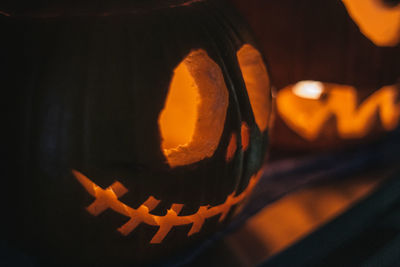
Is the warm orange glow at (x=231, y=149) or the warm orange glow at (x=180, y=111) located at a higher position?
the warm orange glow at (x=180, y=111)

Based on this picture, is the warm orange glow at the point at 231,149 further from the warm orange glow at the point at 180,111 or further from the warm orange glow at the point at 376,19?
the warm orange glow at the point at 376,19

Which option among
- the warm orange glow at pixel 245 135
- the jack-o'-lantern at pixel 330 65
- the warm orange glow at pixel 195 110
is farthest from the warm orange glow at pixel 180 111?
the jack-o'-lantern at pixel 330 65

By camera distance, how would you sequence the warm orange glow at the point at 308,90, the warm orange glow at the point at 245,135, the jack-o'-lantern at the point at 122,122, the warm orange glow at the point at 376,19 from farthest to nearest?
the warm orange glow at the point at 308,90 < the warm orange glow at the point at 376,19 < the warm orange glow at the point at 245,135 < the jack-o'-lantern at the point at 122,122

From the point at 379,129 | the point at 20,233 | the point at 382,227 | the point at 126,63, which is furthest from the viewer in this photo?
the point at 379,129

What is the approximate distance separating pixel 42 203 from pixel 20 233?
11 cm

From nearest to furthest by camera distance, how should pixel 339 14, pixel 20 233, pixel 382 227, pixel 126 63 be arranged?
pixel 126 63 < pixel 20 233 < pixel 382 227 < pixel 339 14

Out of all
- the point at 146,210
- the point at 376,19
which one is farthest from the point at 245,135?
the point at 376,19

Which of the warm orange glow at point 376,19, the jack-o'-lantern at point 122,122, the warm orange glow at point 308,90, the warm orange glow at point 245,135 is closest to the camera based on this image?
the jack-o'-lantern at point 122,122

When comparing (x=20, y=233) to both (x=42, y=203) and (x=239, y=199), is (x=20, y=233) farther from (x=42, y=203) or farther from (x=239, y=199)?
(x=239, y=199)

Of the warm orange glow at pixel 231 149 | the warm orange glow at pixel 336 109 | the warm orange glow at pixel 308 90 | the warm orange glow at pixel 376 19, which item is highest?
the warm orange glow at pixel 376 19

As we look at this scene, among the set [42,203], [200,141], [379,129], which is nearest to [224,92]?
[200,141]

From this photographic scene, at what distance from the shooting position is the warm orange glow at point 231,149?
3.13 ft

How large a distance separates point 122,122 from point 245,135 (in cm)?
25

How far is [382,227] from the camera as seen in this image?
115 cm
